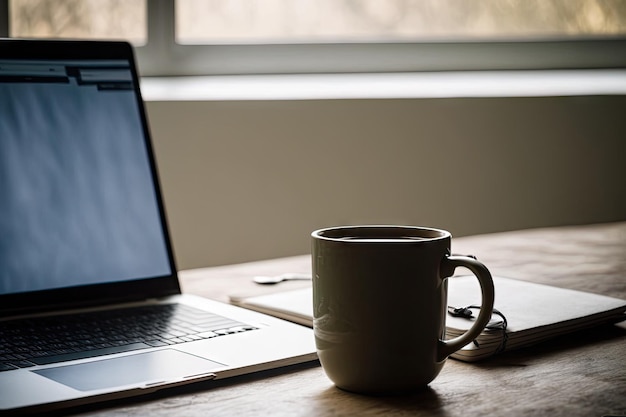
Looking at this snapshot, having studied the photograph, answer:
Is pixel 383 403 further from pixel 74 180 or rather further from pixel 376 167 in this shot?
pixel 376 167

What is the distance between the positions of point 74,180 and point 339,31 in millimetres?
1694

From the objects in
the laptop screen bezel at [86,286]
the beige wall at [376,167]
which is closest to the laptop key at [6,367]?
the laptop screen bezel at [86,286]

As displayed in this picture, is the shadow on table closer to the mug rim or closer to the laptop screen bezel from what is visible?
the mug rim

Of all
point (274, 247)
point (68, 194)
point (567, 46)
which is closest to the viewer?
point (68, 194)

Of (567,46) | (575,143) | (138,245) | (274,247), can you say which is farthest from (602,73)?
(138,245)

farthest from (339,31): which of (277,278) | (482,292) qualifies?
(482,292)

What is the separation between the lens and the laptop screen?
89cm

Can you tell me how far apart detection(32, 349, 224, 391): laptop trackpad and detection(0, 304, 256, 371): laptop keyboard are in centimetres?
3

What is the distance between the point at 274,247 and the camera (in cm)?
233

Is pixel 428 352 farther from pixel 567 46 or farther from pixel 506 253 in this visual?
pixel 567 46

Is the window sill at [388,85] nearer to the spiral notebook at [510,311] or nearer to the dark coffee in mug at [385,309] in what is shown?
the spiral notebook at [510,311]

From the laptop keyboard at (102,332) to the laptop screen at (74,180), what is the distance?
7cm

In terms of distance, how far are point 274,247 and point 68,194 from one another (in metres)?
1.42

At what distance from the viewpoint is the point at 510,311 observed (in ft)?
2.65
